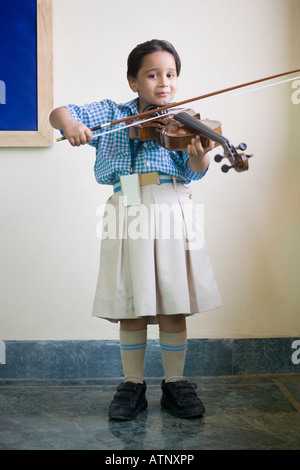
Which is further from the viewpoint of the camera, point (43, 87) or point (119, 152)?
point (43, 87)

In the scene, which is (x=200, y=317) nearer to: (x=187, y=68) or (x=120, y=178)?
(x=120, y=178)

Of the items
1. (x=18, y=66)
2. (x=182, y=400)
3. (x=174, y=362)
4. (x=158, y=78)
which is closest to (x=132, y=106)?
(x=158, y=78)

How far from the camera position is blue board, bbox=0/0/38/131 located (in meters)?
2.13

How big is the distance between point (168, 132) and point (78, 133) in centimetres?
25

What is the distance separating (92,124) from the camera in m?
1.64

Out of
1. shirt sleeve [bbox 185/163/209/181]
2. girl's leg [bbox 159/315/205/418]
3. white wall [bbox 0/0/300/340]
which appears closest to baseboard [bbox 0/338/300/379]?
white wall [bbox 0/0/300/340]

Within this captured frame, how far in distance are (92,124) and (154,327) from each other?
34.6 inches

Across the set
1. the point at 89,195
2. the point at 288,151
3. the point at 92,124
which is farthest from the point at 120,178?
the point at 288,151

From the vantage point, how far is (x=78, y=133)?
1482 mm

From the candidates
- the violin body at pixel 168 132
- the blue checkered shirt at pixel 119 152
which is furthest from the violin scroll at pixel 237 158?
the blue checkered shirt at pixel 119 152

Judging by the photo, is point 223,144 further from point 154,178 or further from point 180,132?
point 154,178

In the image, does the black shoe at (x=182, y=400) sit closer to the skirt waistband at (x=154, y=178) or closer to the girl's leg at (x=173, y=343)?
the girl's leg at (x=173, y=343)
